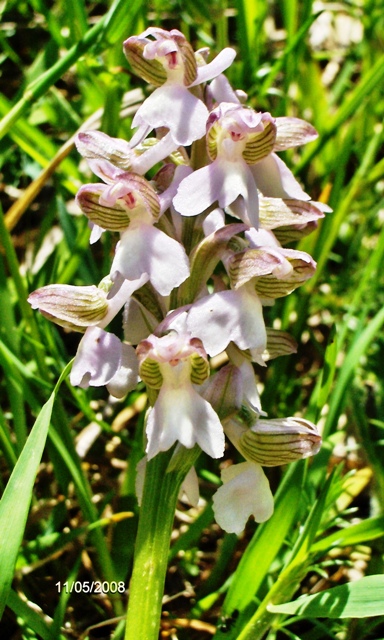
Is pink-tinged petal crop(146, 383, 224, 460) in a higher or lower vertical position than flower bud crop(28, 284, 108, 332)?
lower

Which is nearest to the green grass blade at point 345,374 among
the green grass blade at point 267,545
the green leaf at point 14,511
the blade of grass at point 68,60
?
the green grass blade at point 267,545

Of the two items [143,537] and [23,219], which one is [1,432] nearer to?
[143,537]

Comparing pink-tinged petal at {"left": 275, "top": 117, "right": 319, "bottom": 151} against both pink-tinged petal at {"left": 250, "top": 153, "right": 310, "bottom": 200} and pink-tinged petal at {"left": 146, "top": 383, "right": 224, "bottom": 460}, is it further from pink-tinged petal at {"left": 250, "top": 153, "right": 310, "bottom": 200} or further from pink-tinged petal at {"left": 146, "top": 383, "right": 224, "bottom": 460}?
pink-tinged petal at {"left": 146, "top": 383, "right": 224, "bottom": 460}

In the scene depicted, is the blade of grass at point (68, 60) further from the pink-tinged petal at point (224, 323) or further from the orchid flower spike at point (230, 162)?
the pink-tinged petal at point (224, 323)

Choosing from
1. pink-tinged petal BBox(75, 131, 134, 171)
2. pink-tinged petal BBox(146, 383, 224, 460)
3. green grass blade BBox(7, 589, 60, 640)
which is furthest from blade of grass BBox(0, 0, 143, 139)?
green grass blade BBox(7, 589, 60, 640)

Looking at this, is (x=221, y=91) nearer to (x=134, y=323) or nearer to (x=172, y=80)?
(x=172, y=80)

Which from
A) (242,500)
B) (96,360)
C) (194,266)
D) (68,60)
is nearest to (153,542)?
(242,500)
